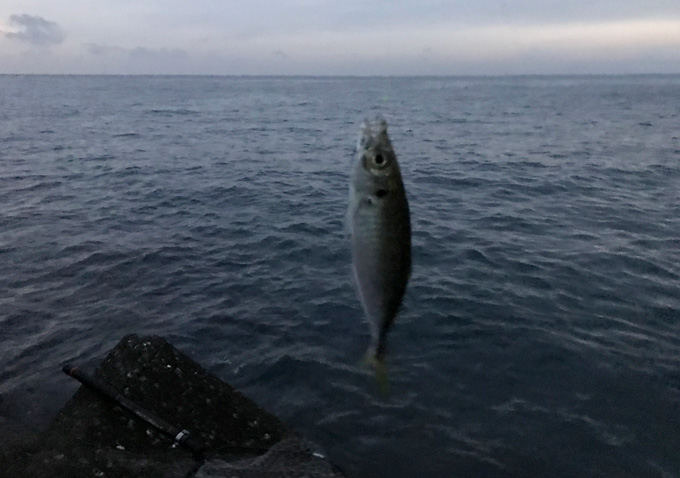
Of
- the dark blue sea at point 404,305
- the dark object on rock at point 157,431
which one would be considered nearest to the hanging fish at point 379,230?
the dark blue sea at point 404,305

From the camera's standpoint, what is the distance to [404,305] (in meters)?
7.39

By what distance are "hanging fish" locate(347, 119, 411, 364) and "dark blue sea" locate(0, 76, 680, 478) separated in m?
0.46

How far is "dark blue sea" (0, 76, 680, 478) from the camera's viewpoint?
9.11 m

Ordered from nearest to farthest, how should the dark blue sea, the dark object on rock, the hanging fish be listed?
the hanging fish, the dark object on rock, the dark blue sea

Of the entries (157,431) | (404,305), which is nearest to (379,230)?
(404,305)

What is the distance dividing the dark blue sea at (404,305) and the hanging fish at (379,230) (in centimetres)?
46

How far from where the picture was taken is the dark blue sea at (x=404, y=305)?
29.9ft

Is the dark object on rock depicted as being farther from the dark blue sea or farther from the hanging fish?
the hanging fish

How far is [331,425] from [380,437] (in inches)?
35.8

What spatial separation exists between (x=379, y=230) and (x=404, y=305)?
492cm

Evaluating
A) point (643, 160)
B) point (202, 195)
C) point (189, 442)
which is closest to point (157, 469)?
point (189, 442)

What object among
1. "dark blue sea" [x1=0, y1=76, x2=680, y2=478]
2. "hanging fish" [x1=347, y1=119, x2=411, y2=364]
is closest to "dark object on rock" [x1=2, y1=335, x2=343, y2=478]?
"dark blue sea" [x1=0, y1=76, x2=680, y2=478]

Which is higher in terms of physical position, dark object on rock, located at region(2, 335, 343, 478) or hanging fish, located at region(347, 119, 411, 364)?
hanging fish, located at region(347, 119, 411, 364)

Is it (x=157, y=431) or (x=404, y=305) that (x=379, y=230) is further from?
(x=157, y=431)
